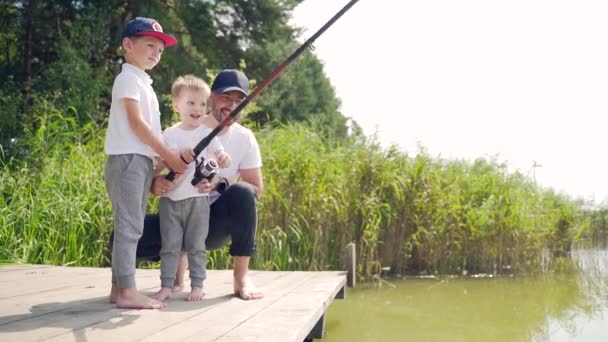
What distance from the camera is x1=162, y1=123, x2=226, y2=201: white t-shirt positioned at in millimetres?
2309

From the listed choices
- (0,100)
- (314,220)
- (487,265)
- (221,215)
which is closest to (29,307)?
Answer: (221,215)

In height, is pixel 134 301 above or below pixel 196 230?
below

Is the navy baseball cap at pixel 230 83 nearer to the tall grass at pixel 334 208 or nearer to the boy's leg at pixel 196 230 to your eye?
the boy's leg at pixel 196 230

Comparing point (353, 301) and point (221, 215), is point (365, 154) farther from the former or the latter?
point (221, 215)

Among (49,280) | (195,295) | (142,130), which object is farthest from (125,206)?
(49,280)

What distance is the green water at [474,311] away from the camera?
11.9ft

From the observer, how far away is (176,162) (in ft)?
7.09

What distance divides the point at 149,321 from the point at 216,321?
209 millimetres

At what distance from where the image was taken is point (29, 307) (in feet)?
7.25

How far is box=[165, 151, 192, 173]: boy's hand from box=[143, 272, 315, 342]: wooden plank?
52 cm

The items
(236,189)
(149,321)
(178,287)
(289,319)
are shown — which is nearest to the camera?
(149,321)

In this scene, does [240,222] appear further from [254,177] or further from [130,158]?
[130,158]

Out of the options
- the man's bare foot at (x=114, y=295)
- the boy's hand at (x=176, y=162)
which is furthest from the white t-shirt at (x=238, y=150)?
the man's bare foot at (x=114, y=295)

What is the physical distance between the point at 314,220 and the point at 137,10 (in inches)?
272
